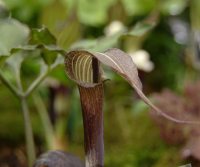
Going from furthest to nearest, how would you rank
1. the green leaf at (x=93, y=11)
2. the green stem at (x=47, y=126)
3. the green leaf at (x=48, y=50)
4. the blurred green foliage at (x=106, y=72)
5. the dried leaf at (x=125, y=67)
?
the green leaf at (x=93, y=11)
the green stem at (x=47, y=126)
the blurred green foliage at (x=106, y=72)
the green leaf at (x=48, y=50)
the dried leaf at (x=125, y=67)

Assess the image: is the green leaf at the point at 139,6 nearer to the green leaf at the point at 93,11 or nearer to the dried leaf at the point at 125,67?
the green leaf at the point at 93,11

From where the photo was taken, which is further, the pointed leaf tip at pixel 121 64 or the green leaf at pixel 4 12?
the green leaf at pixel 4 12

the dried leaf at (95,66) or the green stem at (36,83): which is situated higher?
the dried leaf at (95,66)

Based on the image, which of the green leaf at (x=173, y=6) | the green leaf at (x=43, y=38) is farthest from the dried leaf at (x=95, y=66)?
the green leaf at (x=173, y=6)

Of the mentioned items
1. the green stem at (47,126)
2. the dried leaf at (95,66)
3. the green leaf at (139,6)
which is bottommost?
the green stem at (47,126)

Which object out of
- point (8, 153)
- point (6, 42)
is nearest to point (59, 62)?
point (6, 42)

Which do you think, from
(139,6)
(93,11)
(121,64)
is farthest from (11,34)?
(139,6)

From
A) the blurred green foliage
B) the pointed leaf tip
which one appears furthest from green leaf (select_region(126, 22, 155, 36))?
the pointed leaf tip

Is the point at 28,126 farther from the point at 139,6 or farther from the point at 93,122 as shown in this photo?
the point at 139,6
